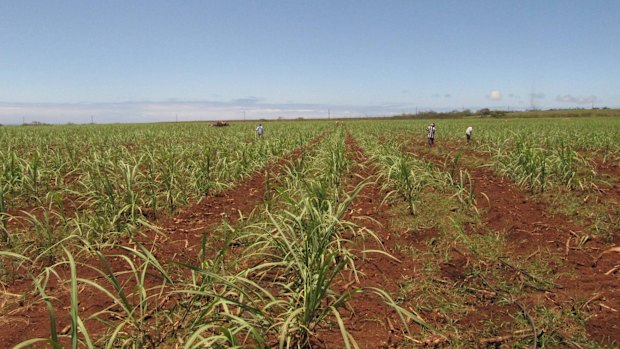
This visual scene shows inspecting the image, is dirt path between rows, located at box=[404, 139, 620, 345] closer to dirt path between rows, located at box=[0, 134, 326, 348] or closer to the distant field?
the distant field

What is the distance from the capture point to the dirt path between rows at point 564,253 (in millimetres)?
2393

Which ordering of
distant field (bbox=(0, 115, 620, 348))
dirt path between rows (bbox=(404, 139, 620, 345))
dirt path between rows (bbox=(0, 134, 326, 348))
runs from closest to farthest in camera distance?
1. distant field (bbox=(0, 115, 620, 348))
2. dirt path between rows (bbox=(0, 134, 326, 348))
3. dirt path between rows (bbox=(404, 139, 620, 345))

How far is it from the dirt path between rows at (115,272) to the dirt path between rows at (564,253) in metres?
2.79

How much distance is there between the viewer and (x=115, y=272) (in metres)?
2.95

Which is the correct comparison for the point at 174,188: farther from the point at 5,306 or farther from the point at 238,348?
the point at 238,348

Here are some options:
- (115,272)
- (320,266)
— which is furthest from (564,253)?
(115,272)

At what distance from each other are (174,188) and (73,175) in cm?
268

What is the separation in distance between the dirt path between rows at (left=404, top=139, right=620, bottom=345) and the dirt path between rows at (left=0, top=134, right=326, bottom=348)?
9.14 ft

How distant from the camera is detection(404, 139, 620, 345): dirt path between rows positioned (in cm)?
239

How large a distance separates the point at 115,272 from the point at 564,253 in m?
4.08

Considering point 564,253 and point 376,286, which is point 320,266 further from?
point 564,253

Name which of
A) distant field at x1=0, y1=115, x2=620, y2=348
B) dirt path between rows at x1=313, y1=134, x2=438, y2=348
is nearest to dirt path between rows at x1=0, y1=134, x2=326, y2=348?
distant field at x1=0, y1=115, x2=620, y2=348

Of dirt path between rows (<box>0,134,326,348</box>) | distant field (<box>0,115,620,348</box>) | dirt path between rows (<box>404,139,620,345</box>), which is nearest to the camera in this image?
distant field (<box>0,115,620,348</box>)

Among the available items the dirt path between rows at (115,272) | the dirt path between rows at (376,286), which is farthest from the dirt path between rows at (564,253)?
the dirt path between rows at (115,272)
